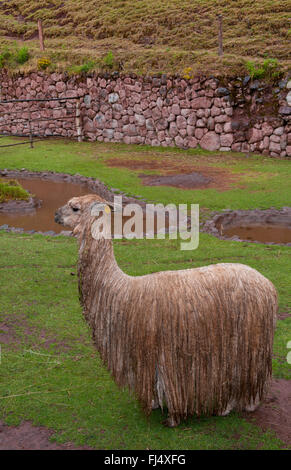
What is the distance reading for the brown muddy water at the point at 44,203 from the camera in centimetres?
897

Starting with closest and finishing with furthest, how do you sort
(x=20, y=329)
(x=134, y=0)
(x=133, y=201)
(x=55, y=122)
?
1. (x=20, y=329)
2. (x=133, y=201)
3. (x=55, y=122)
4. (x=134, y=0)

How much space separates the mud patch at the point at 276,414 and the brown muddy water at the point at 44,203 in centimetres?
532

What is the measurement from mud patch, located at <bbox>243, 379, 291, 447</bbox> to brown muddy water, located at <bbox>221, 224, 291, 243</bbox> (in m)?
4.16

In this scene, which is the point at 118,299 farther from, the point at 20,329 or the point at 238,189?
the point at 238,189

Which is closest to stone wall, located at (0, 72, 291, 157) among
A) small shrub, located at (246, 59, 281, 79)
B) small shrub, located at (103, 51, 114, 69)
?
small shrub, located at (246, 59, 281, 79)

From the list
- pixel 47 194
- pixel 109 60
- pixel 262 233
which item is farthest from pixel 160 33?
pixel 262 233

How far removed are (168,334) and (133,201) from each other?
6346mm

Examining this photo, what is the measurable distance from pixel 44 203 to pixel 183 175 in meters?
2.86

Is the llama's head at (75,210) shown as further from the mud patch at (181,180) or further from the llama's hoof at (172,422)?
the mud patch at (181,180)

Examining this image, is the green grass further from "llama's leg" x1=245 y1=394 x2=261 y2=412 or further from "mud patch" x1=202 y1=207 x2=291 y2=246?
"llama's leg" x1=245 y1=394 x2=261 y2=412

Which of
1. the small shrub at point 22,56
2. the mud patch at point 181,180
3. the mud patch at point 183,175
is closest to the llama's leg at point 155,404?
the mud patch at point 183,175

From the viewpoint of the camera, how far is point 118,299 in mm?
3469

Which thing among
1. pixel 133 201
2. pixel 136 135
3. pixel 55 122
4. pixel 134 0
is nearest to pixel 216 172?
pixel 133 201

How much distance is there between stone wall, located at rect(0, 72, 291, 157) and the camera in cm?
1255
